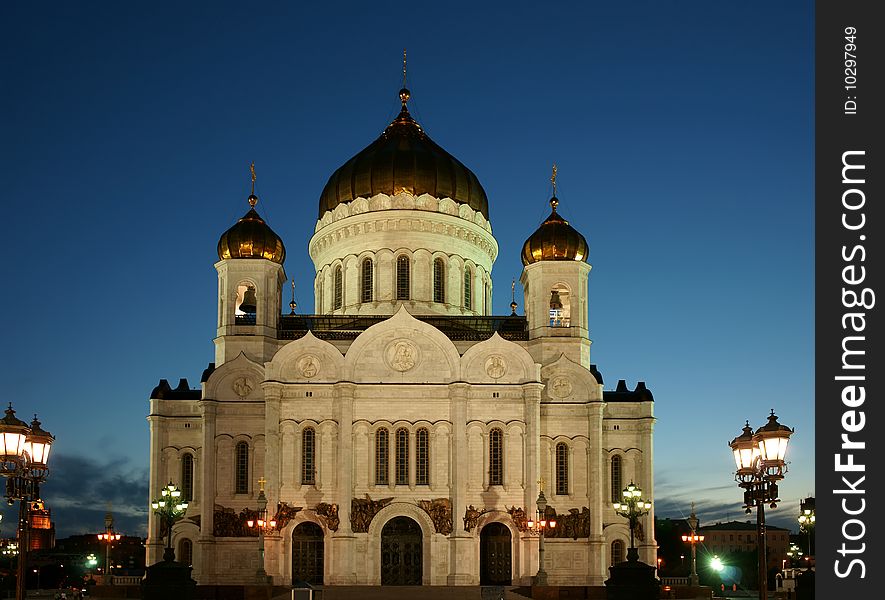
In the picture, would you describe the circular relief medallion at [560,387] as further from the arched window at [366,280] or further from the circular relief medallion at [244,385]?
the circular relief medallion at [244,385]

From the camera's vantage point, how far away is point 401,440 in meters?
52.4

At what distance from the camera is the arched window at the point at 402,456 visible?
51969 mm

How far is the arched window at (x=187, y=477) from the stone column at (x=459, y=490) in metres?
11.4

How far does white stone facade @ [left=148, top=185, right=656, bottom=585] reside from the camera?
→ 51.3m

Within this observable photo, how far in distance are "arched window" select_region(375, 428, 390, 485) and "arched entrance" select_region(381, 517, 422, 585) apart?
5.76 ft

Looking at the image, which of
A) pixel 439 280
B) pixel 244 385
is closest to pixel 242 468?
pixel 244 385

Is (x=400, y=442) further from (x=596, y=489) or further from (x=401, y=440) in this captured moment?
(x=596, y=489)

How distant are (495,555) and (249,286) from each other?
53.9ft

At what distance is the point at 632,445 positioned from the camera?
2168 inches
